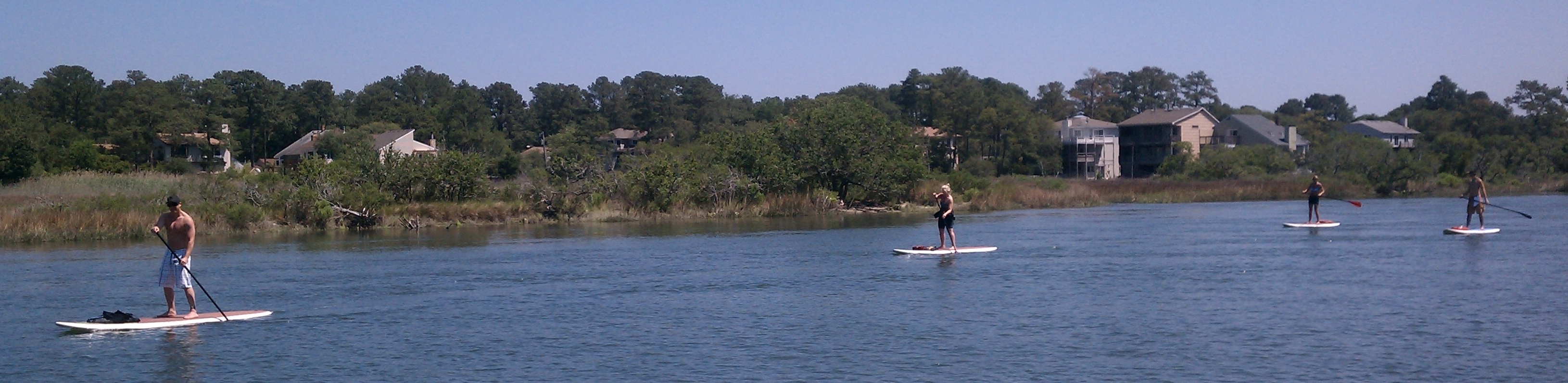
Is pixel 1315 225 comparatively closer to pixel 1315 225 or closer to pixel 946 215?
pixel 1315 225

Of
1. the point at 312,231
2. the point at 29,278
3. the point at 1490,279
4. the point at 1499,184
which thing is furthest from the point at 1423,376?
the point at 1499,184

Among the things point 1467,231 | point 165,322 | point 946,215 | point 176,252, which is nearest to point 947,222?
point 946,215

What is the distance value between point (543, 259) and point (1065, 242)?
42.7 feet

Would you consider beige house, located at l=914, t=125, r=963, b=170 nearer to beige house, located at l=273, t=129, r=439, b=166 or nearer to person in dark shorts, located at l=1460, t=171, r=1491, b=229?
beige house, located at l=273, t=129, r=439, b=166

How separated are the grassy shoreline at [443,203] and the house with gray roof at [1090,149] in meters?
30.1

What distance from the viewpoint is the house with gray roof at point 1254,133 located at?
346 ft

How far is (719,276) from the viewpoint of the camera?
936 inches

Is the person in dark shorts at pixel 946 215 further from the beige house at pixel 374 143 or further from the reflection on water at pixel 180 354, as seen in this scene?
the beige house at pixel 374 143

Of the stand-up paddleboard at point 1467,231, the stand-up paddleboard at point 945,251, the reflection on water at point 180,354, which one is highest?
the stand-up paddleboard at point 1467,231

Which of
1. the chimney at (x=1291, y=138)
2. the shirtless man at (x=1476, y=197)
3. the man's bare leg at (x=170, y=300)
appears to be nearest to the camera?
the man's bare leg at (x=170, y=300)

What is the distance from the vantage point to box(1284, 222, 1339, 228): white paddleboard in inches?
1464

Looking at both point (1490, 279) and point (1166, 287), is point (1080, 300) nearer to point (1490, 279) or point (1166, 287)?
point (1166, 287)

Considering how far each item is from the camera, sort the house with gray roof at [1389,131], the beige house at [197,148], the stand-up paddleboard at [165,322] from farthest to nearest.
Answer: the house with gray roof at [1389,131] < the beige house at [197,148] < the stand-up paddleboard at [165,322]

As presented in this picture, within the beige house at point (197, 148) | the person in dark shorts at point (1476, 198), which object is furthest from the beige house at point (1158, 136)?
the beige house at point (197, 148)
